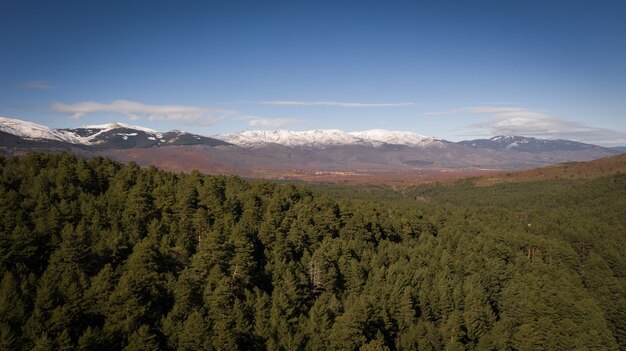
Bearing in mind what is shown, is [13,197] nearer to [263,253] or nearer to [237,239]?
[237,239]

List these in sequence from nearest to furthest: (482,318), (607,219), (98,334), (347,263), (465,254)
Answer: (98,334), (482,318), (347,263), (465,254), (607,219)

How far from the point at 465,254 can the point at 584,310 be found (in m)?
20.8

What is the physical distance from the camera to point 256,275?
53.9m

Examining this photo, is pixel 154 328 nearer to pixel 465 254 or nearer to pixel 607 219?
pixel 465 254

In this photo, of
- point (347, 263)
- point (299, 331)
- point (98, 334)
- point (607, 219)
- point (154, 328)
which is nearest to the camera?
point (98, 334)

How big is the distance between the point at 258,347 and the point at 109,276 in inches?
637

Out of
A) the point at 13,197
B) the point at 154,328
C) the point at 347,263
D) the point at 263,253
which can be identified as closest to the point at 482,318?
the point at 347,263

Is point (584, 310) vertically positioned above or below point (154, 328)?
below

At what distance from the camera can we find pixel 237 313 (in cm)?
4012

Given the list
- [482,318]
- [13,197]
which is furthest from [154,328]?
[482,318]

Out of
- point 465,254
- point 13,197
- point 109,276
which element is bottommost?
point 465,254

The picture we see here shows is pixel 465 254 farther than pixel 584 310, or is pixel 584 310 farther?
pixel 465 254

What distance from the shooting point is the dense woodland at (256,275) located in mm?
36281

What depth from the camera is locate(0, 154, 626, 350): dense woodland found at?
36281 millimetres
